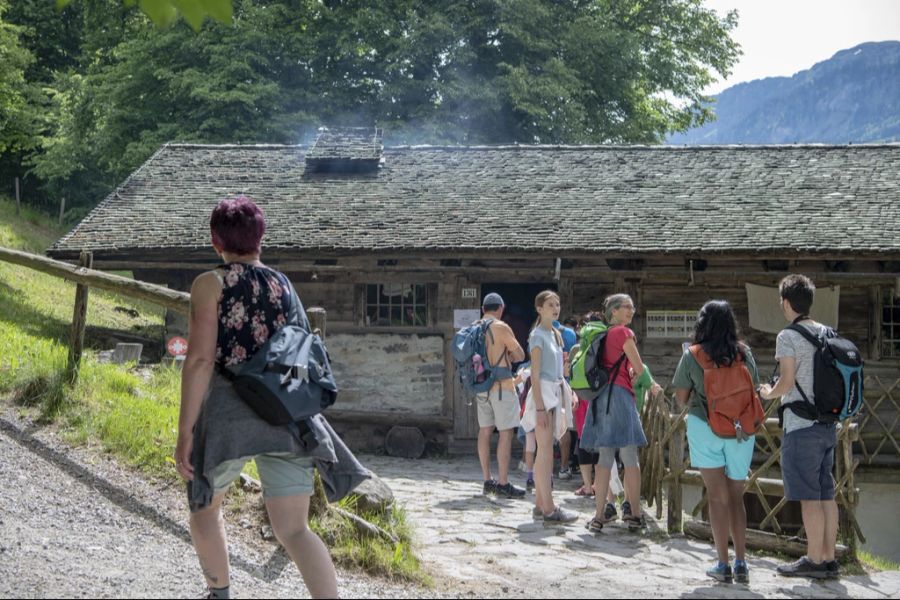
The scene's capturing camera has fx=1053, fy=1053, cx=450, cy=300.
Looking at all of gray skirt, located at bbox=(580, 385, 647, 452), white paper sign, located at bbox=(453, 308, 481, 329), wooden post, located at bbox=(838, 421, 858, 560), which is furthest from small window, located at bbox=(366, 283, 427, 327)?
wooden post, located at bbox=(838, 421, 858, 560)

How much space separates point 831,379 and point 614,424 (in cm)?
192

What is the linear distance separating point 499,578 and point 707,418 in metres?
1.60

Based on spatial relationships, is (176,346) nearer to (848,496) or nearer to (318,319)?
(318,319)

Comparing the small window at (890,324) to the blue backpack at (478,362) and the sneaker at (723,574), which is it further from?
the sneaker at (723,574)

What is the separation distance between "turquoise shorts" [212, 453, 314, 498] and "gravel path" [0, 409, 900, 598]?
1.27 metres

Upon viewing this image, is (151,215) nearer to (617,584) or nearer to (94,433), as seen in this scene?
(94,433)

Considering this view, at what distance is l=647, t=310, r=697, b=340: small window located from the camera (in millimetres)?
14953

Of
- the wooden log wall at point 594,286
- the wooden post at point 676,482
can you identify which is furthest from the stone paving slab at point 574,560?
the wooden log wall at point 594,286

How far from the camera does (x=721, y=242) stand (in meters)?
14.3

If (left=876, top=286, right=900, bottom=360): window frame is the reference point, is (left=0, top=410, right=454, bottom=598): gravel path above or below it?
below

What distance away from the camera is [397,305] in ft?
50.4

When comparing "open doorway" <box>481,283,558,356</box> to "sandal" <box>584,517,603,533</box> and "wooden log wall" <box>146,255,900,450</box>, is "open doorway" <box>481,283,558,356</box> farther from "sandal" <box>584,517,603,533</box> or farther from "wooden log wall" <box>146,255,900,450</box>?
"sandal" <box>584,517,603,533</box>

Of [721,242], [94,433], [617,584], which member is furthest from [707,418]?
[721,242]

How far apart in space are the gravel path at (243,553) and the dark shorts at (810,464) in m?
0.59
